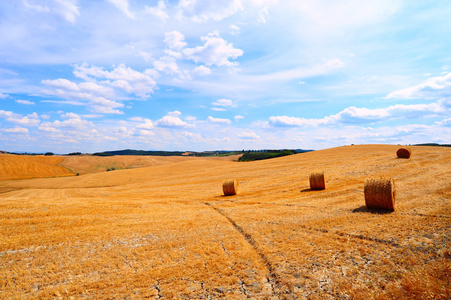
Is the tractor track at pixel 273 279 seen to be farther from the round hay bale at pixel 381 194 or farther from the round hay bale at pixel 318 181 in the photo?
the round hay bale at pixel 318 181

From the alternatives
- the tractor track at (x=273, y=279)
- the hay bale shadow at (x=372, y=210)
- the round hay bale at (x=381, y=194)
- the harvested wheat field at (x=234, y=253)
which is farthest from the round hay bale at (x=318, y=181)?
the tractor track at (x=273, y=279)

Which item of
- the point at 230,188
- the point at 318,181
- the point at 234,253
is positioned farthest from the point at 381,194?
the point at 230,188

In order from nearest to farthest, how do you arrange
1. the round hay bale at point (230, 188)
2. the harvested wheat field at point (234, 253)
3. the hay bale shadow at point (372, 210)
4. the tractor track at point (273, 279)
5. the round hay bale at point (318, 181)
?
the tractor track at point (273, 279), the harvested wheat field at point (234, 253), the hay bale shadow at point (372, 210), the round hay bale at point (318, 181), the round hay bale at point (230, 188)

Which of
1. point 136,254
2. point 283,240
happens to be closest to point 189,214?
point 136,254

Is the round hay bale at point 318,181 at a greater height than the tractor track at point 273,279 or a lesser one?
greater

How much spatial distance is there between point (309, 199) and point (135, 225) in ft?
35.6

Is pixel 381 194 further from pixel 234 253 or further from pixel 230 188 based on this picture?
pixel 230 188

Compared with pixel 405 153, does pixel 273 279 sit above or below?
below

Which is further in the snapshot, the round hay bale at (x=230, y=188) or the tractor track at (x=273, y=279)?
the round hay bale at (x=230, y=188)

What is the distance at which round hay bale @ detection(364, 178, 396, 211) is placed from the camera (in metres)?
10.6

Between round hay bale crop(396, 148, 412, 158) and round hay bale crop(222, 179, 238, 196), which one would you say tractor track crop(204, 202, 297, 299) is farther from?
round hay bale crop(396, 148, 412, 158)

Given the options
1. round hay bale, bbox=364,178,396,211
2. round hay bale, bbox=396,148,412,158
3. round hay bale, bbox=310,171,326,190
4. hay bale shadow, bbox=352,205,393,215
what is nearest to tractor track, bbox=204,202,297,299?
hay bale shadow, bbox=352,205,393,215

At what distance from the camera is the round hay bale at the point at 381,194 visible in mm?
10594

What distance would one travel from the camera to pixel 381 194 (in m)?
10.8
